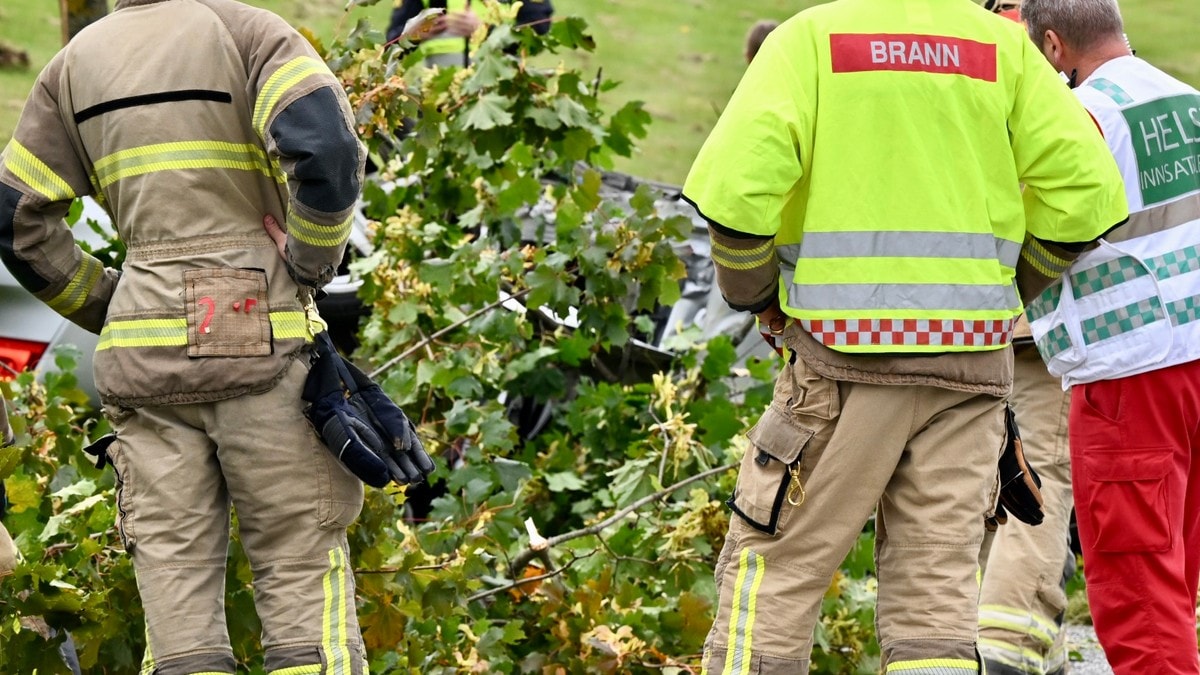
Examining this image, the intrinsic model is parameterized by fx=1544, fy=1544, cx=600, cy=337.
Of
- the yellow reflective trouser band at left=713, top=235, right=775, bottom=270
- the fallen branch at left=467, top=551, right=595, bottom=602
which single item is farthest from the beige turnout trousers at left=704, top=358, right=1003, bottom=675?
the fallen branch at left=467, top=551, right=595, bottom=602

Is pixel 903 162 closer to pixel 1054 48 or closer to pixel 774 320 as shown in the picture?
pixel 774 320

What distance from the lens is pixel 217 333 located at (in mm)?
3215

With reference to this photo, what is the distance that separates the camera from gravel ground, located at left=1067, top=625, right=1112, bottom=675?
4957 mm

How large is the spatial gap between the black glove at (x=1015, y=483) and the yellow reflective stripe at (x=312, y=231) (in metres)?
1.49

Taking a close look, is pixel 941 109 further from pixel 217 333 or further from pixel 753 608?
pixel 217 333

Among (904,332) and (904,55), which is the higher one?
(904,55)

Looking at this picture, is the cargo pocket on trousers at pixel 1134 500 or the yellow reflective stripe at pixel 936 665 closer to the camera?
the yellow reflective stripe at pixel 936 665

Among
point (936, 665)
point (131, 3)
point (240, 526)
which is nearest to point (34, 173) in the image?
point (131, 3)

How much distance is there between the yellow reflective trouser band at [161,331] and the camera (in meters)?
3.22

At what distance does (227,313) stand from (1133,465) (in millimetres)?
2157

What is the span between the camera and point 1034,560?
417 cm

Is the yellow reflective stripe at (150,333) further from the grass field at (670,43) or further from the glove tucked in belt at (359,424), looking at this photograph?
the grass field at (670,43)

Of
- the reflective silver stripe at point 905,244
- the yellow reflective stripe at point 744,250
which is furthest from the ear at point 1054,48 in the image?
the yellow reflective stripe at point 744,250

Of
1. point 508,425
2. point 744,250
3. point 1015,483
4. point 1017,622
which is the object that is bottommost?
point 508,425
